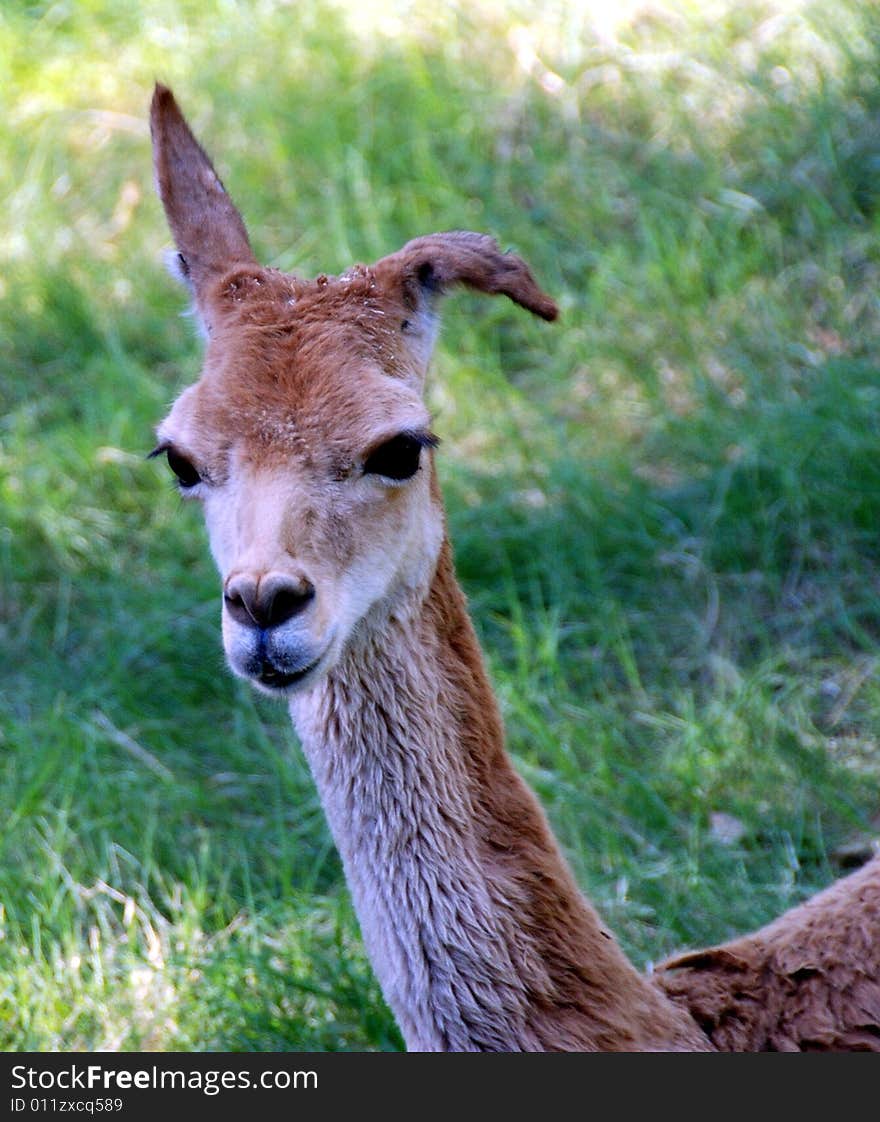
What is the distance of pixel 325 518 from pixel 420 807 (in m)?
0.59

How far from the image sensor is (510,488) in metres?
5.77

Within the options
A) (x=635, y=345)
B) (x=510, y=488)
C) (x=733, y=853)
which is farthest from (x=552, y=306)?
(x=635, y=345)

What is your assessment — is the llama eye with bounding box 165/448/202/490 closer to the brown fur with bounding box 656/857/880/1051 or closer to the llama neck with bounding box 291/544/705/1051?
the llama neck with bounding box 291/544/705/1051

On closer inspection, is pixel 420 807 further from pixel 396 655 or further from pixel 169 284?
pixel 169 284

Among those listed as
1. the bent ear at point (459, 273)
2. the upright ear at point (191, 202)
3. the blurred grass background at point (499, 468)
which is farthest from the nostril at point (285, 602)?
the blurred grass background at point (499, 468)

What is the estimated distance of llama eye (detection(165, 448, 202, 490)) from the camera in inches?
122

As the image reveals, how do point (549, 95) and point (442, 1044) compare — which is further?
point (549, 95)

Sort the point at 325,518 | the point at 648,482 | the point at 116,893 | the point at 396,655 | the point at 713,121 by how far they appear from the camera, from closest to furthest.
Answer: the point at 325,518 → the point at 396,655 → the point at 116,893 → the point at 648,482 → the point at 713,121

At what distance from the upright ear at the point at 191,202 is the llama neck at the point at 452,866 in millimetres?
874

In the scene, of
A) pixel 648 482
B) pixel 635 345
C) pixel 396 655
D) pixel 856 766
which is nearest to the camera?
pixel 396 655

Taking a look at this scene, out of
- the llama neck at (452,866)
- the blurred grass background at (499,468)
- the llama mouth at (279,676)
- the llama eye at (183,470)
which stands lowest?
the blurred grass background at (499,468)

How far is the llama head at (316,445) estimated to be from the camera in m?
2.82

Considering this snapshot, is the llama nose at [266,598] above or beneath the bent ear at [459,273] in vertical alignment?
beneath

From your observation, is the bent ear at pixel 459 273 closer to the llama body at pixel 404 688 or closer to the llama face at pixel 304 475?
the llama body at pixel 404 688
